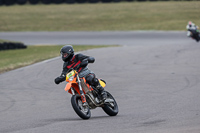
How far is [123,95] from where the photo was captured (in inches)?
387

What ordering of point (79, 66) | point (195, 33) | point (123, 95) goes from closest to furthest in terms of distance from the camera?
point (79, 66) < point (123, 95) < point (195, 33)

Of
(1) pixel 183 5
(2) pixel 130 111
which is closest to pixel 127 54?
(2) pixel 130 111

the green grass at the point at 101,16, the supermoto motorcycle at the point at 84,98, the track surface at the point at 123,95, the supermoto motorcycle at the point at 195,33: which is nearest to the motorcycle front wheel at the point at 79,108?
the supermoto motorcycle at the point at 84,98

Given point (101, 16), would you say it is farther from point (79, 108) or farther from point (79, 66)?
point (79, 108)

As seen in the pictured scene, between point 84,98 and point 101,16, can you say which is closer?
point 84,98

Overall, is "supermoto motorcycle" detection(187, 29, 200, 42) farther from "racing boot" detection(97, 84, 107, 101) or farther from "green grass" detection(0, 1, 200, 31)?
"racing boot" detection(97, 84, 107, 101)

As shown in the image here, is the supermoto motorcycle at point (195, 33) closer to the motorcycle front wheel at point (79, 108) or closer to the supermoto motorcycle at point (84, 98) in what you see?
the supermoto motorcycle at point (84, 98)

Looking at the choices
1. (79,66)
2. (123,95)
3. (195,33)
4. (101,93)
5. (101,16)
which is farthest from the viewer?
(101,16)

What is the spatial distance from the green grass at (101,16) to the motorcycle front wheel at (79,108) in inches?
941

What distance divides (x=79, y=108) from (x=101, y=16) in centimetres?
3018

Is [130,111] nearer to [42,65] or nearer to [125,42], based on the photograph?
[42,65]

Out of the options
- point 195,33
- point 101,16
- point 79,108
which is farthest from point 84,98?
point 101,16

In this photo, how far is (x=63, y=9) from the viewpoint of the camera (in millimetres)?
40562

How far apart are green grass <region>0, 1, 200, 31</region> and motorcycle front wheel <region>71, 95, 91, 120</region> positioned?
941 inches
